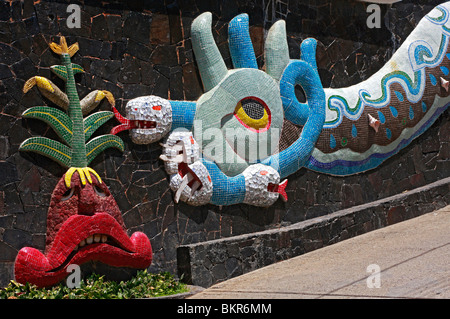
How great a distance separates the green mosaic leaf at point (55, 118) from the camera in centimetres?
760

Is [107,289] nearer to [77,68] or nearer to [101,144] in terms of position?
[101,144]

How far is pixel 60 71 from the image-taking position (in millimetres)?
7812

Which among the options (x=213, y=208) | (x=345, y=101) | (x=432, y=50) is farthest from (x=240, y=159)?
(x=432, y=50)

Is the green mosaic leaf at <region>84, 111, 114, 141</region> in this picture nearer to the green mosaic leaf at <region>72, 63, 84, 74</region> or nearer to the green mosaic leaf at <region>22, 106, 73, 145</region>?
the green mosaic leaf at <region>22, 106, 73, 145</region>

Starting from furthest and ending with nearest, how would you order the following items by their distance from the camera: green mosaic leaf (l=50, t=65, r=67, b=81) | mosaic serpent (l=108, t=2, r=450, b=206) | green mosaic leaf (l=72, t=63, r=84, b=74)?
mosaic serpent (l=108, t=2, r=450, b=206), green mosaic leaf (l=72, t=63, r=84, b=74), green mosaic leaf (l=50, t=65, r=67, b=81)

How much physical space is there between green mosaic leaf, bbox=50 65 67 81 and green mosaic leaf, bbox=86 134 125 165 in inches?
30.6

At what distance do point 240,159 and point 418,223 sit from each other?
3.06 metres

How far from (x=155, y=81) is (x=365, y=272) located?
133 inches

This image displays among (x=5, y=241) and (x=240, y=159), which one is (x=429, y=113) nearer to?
(x=240, y=159)

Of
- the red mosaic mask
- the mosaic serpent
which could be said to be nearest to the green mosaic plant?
the red mosaic mask

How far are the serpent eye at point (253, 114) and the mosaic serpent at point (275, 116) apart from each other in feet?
0.04

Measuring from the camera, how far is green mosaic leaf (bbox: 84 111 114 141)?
798 centimetres

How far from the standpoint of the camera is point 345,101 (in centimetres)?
1052

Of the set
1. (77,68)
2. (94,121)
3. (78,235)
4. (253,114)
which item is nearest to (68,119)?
(94,121)
